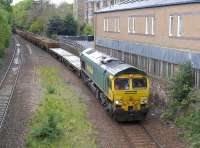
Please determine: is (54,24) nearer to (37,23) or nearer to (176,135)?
(37,23)

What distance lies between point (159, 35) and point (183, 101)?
6.87 meters

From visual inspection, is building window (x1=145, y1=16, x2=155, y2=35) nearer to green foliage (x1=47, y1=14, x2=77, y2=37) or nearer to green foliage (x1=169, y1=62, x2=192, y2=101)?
green foliage (x1=169, y1=62, x2=192, y2=101)

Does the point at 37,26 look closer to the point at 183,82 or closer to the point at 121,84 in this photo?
the point at 121,84

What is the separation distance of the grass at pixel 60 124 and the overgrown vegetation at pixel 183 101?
13.4 ft

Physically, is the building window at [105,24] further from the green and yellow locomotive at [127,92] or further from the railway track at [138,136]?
the railway track at [138,136]

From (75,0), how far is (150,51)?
79.4 m

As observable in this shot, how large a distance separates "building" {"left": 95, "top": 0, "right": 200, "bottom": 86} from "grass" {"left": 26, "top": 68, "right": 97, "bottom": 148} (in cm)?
529

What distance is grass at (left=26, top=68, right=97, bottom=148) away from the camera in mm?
18141

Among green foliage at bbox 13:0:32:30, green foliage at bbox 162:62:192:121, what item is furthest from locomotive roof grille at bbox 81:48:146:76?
green foliage at bbox 13:0:32:30

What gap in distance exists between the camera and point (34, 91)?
29.3 meters

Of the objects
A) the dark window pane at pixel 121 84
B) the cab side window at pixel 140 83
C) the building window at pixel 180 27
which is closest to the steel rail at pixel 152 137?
the cab side window at pixel 140 83

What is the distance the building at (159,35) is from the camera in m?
22.3

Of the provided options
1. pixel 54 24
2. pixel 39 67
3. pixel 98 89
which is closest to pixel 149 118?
pixel 98 89

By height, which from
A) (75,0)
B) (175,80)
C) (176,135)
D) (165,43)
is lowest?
(176,135)
